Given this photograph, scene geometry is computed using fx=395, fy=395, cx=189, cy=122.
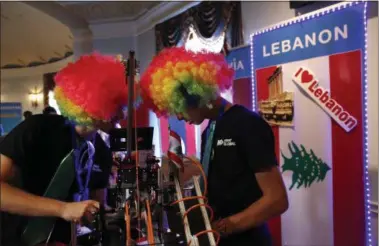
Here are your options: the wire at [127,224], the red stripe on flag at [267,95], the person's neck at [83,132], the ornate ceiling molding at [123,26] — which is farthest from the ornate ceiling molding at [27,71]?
the wire at [127,224]

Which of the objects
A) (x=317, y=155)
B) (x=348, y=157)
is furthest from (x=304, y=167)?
(x=348, y=157)

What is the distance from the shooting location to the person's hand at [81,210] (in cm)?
122

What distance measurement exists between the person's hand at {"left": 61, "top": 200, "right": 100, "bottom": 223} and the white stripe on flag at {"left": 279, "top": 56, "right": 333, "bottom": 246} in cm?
153

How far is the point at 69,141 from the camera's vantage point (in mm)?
1641

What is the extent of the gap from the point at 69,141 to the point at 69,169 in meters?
0.13

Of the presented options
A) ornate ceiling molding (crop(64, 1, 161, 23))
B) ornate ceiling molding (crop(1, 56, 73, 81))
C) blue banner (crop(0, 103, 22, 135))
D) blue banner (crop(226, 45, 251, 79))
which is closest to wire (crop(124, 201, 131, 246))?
blue banner (crop(226, 45, 251, 79))

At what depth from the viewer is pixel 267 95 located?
274 centimetres

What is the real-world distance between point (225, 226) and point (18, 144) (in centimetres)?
81

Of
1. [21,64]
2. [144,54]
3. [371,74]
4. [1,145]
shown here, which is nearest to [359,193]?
[371,74]

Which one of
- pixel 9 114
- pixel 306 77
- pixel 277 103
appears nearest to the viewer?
pixel 306 77

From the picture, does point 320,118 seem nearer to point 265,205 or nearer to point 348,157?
point 348,157

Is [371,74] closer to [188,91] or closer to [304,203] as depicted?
[304,203]

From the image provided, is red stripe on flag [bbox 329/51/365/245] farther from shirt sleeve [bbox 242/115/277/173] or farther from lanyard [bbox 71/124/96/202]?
lanyard [bbox 71/124/96/202]

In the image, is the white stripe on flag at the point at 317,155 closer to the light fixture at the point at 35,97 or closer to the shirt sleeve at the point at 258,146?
the shirt sleeve at the point at 258,146
